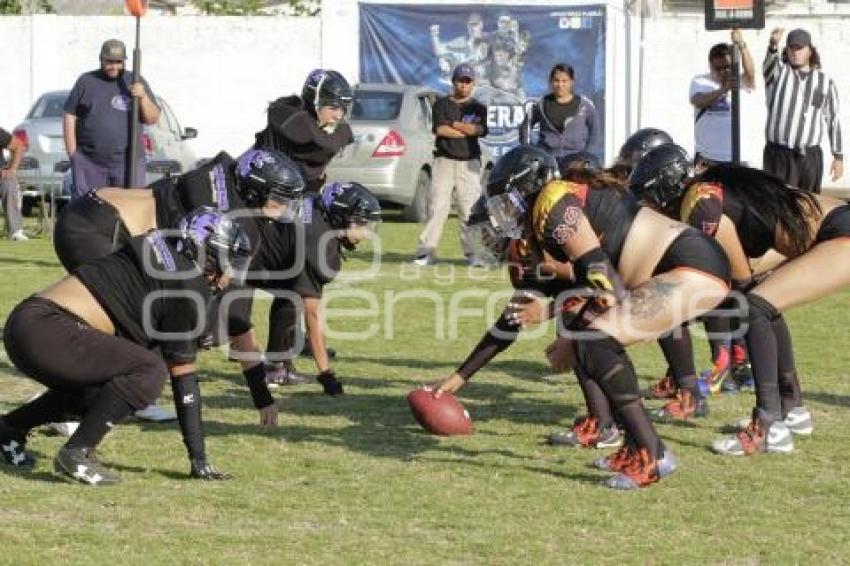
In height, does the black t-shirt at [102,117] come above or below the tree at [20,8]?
below

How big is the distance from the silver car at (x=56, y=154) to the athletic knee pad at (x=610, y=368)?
1398 centimetres

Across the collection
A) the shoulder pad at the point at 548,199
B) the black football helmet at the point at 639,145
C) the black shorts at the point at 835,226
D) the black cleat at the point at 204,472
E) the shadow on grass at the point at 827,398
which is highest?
the black football helmet at the point at 639,145

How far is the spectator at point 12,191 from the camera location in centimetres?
1834

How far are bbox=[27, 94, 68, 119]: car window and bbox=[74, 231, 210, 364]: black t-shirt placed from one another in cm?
1569

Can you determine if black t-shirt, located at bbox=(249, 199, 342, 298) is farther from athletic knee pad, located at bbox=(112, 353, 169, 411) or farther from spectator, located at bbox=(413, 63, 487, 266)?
spectator, located at bbox=(413, 63, 487, 266)

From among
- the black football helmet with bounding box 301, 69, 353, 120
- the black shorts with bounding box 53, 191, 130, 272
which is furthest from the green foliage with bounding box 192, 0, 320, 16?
the black shorts with bounding box 53, 191, 130, 272

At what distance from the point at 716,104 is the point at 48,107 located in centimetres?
1213

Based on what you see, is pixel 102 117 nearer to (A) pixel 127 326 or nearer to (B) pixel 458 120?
(B) pixel 458 120

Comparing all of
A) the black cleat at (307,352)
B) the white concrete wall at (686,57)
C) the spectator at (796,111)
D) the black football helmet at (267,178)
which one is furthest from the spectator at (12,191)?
the white concrete wall at (686,57)

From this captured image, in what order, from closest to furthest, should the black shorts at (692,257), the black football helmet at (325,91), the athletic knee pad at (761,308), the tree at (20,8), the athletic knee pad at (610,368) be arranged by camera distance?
1. the athletic knee pad at (610,368)
2. the black shorts at (692,257)
3. the athletic knee pad at (761,308)
4. the black football helmet at (325,91)
5. the tree at (20,8)

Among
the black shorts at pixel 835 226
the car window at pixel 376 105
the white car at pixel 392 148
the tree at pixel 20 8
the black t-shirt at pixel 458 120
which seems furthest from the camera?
the tree at pixel 20 8

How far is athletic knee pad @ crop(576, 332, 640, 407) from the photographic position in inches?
307

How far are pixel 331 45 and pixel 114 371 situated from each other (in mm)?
21321

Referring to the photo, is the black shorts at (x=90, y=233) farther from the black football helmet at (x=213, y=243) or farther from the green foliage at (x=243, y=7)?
the green foliage at (x=243, y=7)
